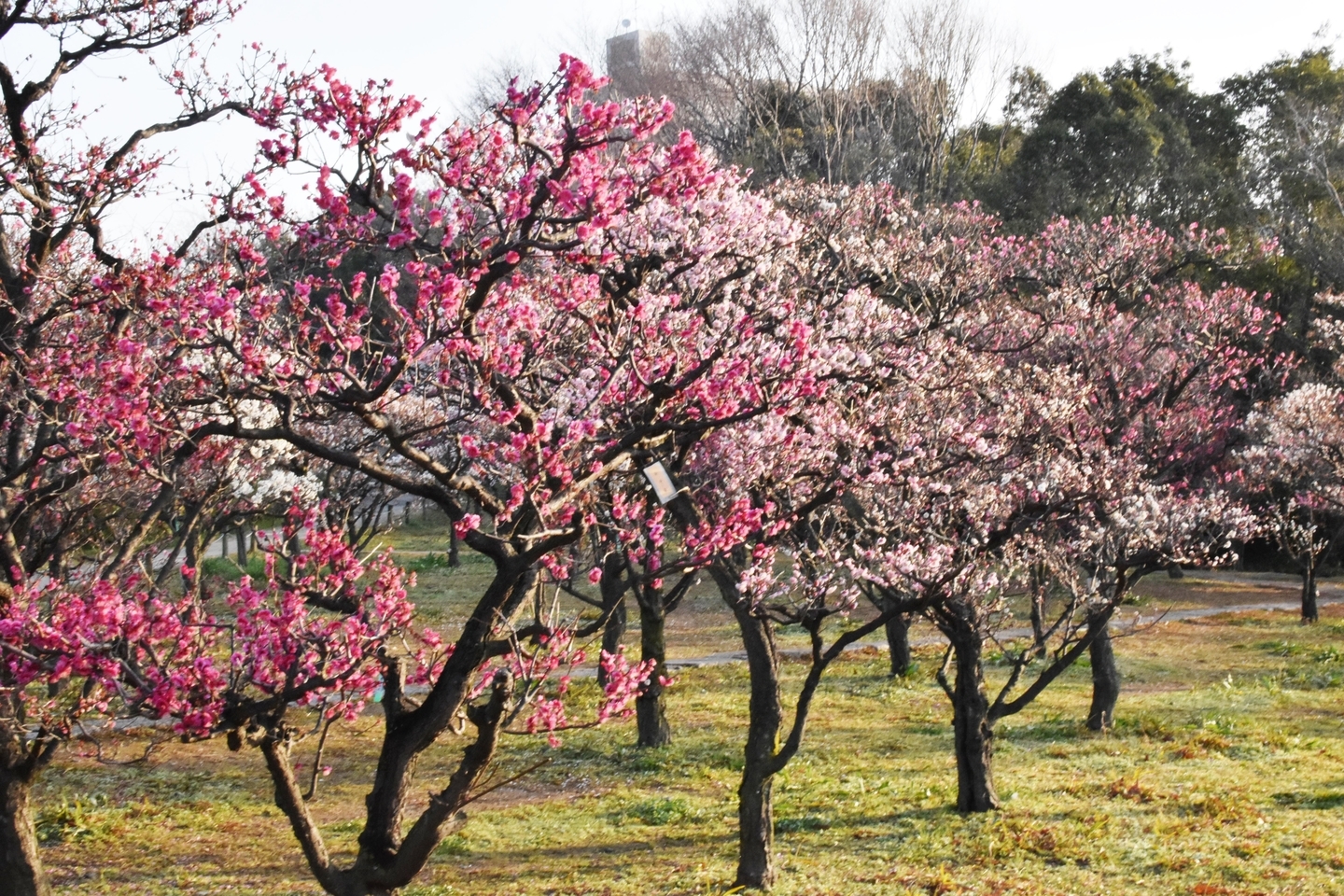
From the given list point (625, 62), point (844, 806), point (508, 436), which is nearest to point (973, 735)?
point (844, 806)

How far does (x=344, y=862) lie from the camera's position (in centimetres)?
1009

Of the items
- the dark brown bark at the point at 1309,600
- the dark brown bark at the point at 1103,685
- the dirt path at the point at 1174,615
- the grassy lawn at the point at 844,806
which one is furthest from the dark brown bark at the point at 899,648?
the dark brown bark at the point at 1309,600

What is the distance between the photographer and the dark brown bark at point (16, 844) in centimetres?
766

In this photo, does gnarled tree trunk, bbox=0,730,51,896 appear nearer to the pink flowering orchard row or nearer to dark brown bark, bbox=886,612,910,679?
the pink flowering orchard row

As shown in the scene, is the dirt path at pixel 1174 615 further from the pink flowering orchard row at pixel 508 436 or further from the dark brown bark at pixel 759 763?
the dark brown bark at pixel 759 763

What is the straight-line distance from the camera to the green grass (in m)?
9.69

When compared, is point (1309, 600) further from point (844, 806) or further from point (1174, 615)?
point (844, 806)

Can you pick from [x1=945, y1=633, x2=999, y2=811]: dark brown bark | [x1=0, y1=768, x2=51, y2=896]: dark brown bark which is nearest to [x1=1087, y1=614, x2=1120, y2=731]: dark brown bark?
[x1=945, y1=633, x2=999, y2=811]: dark brown bark

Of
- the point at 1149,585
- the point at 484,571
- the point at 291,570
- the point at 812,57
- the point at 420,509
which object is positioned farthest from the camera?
the point at 420,509

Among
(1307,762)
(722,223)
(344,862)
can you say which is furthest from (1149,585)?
(344,862)

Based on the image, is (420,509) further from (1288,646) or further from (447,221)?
(447,221)

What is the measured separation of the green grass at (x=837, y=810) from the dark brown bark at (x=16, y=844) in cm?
164

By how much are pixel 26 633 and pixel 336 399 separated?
190 cm

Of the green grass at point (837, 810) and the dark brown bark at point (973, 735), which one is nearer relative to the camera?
the green grass at point (837, 810)
